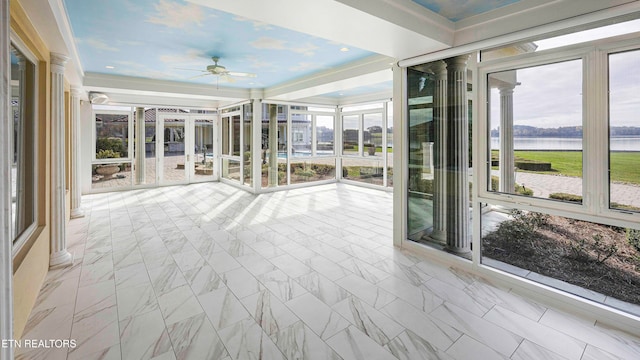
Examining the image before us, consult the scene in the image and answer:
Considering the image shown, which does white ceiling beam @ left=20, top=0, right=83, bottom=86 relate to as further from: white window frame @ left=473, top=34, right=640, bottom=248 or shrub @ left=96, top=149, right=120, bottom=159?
shrub @ left=96, top=149, right=120, bottom=159

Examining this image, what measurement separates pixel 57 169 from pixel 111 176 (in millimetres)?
5433

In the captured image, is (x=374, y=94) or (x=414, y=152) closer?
(x=414, y=152)

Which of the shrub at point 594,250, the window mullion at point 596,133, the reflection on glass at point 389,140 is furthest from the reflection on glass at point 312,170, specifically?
the window mullion at point 596,133

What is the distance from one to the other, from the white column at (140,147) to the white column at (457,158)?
8.23 metres

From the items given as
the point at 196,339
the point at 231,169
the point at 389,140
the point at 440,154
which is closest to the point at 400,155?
the point at 440,154

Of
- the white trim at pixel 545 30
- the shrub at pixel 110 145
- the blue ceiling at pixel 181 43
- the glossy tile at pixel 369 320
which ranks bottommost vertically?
the glossy tile at pixel 369 320

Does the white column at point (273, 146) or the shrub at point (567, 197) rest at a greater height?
the white column at point (273, 146)

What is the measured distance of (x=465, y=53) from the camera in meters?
3.24

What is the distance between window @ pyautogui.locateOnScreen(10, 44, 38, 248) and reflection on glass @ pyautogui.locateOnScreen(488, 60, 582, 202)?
171 inches

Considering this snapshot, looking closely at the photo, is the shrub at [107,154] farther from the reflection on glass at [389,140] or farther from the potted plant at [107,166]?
the reflection on glass at [389,140]

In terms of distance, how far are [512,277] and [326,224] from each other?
284 cm

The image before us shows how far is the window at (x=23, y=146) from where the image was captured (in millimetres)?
2545

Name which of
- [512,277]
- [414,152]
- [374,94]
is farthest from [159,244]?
[374,94]

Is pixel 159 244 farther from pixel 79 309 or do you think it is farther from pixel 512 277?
pixel 512 277
